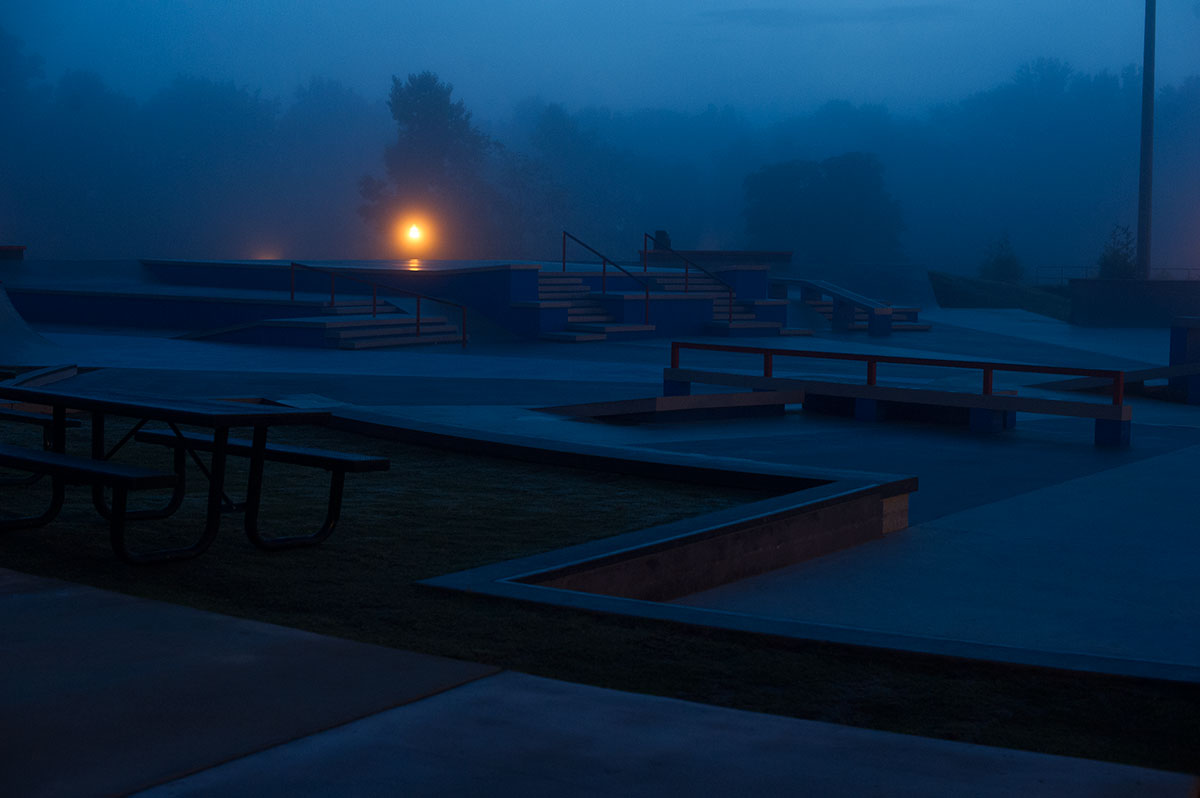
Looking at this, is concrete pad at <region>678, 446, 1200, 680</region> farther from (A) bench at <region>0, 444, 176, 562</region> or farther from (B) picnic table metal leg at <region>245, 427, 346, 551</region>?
(A) bench at <region>0, 444, 176, 562</region>

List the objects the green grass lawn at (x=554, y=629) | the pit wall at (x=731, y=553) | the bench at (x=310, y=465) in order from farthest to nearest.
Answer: the bench at (x=310, y=465) → the pit wall at (x=731, y=553) → the green grass lawn at (x=554, y=629)

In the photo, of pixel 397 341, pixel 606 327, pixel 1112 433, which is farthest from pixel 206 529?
pixel 606 327

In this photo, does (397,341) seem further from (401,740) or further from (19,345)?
(401,740)

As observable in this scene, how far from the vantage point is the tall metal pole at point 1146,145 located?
33750mm

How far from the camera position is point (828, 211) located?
302ft

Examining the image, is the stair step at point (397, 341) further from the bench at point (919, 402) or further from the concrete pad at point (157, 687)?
the concrete pad at point (157, 687)

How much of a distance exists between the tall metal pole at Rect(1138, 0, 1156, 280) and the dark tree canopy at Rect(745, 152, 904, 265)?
56.9 metres

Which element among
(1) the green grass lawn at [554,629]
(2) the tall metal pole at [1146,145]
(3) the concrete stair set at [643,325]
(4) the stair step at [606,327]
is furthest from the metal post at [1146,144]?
(1) the green grass lawn at [554,629]

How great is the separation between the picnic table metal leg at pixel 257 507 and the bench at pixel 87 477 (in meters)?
0.42

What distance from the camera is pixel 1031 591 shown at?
6.67m

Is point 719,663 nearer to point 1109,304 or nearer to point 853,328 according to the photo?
point 853,328

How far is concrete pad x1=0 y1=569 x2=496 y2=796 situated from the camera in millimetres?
3068

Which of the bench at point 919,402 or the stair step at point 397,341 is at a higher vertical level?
the stair step at point 397,341

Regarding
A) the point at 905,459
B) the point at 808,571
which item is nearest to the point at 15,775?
the point at 808,571
